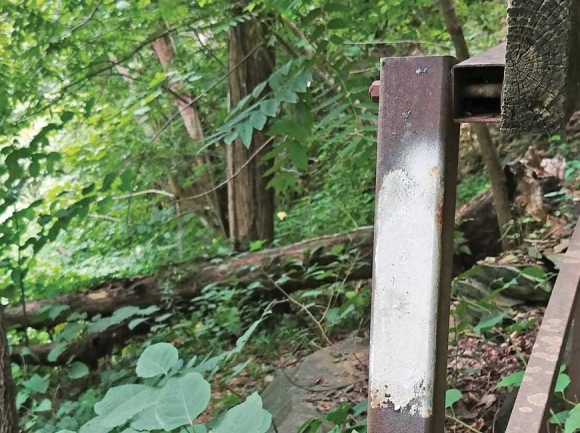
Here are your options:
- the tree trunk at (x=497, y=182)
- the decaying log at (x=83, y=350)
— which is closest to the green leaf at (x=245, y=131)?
the tree trunk at (x=497, y=182)

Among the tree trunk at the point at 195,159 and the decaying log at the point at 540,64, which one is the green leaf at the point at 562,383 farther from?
the tree trunk at the point at 195,159

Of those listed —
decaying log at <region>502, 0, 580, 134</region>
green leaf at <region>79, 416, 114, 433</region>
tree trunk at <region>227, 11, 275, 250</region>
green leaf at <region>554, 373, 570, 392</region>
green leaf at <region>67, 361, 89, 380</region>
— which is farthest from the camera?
tree trunk at <region>227, 11, 275, 250</region>

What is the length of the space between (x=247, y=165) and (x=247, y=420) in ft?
13.6

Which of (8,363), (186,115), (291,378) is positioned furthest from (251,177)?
(8,363)

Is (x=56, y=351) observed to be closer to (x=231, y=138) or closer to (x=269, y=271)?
(x=269, y=271)

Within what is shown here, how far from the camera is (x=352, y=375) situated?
3100 millimetres

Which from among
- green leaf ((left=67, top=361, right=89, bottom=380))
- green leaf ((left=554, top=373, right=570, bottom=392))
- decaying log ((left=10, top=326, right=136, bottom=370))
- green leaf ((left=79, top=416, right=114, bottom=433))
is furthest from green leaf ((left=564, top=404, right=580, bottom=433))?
decaying log ((left=10, top=326, right=136, bottom=370))

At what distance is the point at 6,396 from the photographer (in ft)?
8.32

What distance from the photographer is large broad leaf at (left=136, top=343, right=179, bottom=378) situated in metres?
1.44

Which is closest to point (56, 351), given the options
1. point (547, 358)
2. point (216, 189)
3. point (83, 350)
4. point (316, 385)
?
point (83, 350)

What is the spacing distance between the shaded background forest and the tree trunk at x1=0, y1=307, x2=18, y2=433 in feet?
0.90

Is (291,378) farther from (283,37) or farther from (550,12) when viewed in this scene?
(550,12)

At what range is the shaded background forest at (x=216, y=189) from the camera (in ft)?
9.59

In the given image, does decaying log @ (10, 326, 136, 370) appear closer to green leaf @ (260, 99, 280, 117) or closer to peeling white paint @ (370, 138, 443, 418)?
green leaf @ (260, 99, 280, 117)
